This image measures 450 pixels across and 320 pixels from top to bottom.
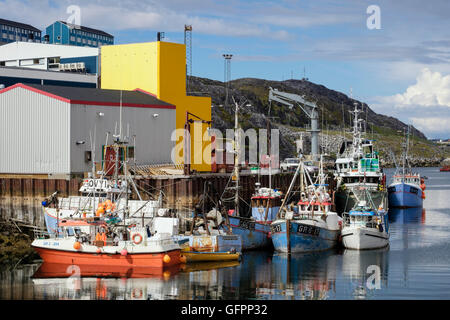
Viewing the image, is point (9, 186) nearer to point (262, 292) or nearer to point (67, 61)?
point (262, 292)

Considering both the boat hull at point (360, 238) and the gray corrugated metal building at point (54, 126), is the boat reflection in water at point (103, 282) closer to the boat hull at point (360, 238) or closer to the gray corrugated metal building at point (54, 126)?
the boat hull at point (360, 238)

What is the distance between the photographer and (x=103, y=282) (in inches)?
1363

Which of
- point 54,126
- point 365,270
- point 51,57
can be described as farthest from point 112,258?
point 51,57

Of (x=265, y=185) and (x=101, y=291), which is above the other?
(x=265, y=185)

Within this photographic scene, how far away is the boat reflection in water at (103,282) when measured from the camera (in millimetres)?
31812

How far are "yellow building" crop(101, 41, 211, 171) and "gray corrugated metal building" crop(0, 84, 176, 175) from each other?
6.99 m

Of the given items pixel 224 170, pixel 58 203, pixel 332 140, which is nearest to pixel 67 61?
pixel 224 170

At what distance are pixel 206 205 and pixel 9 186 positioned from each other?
13856 mm

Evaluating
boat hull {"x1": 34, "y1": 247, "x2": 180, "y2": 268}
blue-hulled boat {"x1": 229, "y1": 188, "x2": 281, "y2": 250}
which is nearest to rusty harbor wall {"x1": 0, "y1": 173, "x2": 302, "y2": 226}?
blue-hulled boat {"x1": 229, "y1": 188, "x2": 281, "y2": 250}

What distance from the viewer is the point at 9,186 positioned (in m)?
49.2

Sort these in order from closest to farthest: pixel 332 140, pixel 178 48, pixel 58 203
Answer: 1. pixel 58 203
2. pixel 178 48
3. pixel 332 140

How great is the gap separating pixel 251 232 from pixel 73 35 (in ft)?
305

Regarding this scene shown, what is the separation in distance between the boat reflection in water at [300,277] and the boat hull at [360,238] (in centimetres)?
132

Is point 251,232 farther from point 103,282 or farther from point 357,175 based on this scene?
point 357,175
